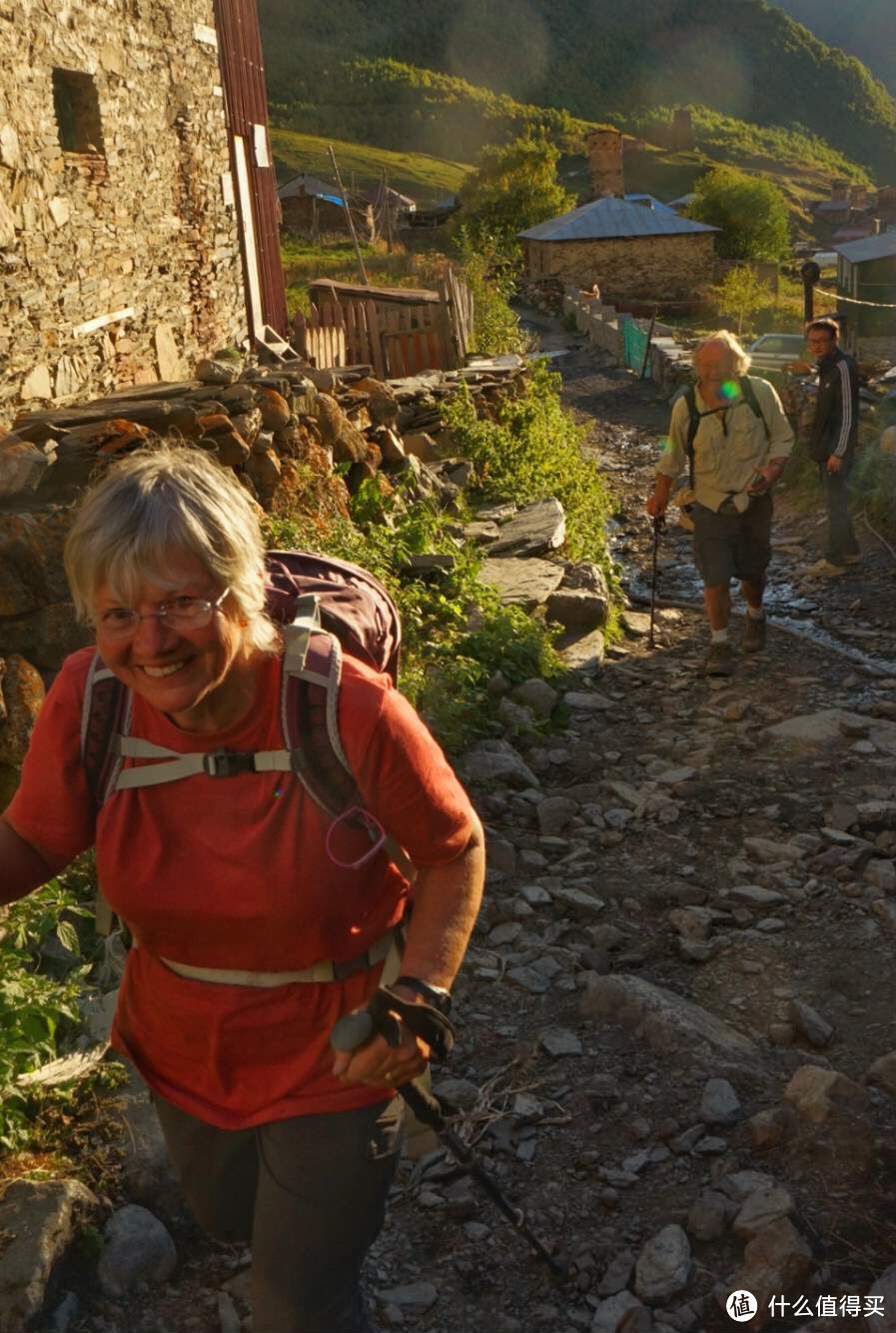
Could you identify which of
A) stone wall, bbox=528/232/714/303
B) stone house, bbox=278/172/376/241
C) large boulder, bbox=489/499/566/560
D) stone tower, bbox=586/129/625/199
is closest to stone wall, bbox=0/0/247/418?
large boulder, bbox=489/499/566/560

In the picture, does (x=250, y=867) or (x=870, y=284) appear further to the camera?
(x=870, y=284)

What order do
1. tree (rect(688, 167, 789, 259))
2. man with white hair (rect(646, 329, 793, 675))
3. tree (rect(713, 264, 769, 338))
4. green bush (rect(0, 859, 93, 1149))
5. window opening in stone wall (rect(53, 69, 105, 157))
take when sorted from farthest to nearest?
tree (rect(688, 167, 789, 259)) → tree (rect(713, 264, 769, 338)) → window opening in stone wall (rect(53, 69, 105, 157)) → man with white hair (rect(646, 329, 793, 675)) → green bush (rect(0, 859, 93, 1149))

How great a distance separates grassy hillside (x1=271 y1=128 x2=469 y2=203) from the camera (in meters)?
84.0

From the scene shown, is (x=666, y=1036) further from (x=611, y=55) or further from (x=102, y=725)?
(x=611, y=55)

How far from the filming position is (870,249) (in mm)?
25828

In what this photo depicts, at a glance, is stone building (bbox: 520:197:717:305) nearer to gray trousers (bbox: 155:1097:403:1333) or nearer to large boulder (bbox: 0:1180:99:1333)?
large boulder (bbox: 0:1180:99:1333)

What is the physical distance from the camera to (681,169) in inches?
3821

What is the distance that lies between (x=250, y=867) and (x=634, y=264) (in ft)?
140

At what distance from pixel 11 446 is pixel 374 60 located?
424 feet

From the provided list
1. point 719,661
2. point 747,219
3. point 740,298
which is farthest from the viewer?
point 747,219

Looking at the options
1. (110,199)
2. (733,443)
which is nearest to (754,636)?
(733,443)

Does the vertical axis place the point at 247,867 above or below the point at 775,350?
below

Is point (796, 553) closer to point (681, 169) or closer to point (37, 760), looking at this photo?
point (37, 760)

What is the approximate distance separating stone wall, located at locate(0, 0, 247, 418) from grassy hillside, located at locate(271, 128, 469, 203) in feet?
237
